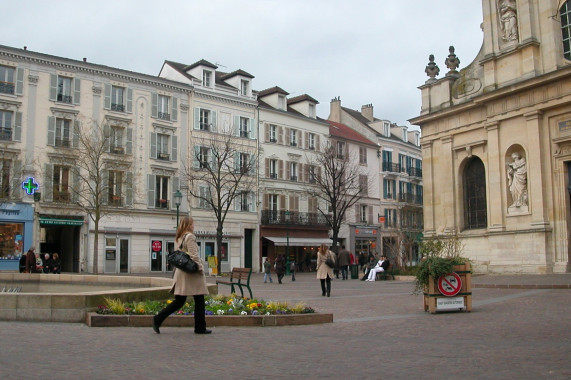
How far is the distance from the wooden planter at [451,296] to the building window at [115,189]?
31168 mm

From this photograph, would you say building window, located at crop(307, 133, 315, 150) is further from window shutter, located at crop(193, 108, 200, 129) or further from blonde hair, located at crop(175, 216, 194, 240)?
blonde hair, located at crop(175, 216, 194, 240)

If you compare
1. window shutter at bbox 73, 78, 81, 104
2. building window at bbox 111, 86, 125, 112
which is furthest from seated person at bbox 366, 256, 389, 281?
window shutter at bbox 73, 78, 81, 104

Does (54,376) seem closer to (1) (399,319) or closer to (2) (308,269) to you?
(1) (399,319)

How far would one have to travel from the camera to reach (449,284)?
41.4 ft

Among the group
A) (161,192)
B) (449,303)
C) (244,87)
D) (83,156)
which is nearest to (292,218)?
(244,87)

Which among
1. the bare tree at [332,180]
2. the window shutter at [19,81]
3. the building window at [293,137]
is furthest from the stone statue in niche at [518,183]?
the window shutter at [19,81]

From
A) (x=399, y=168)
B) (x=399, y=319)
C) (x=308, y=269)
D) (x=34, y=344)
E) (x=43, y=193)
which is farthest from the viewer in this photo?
(x=399, y=168)

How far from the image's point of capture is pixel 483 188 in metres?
30.4

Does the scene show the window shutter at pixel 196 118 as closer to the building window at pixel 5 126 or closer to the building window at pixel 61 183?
the building window at pixel 61 183

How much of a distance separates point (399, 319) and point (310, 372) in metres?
5.75

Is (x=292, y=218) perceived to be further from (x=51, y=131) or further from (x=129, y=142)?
(x=51, y=131)

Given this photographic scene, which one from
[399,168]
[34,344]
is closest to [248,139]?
[399,168]

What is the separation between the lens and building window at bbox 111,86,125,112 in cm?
4278

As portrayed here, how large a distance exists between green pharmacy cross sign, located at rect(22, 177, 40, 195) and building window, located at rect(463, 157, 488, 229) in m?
24.4
